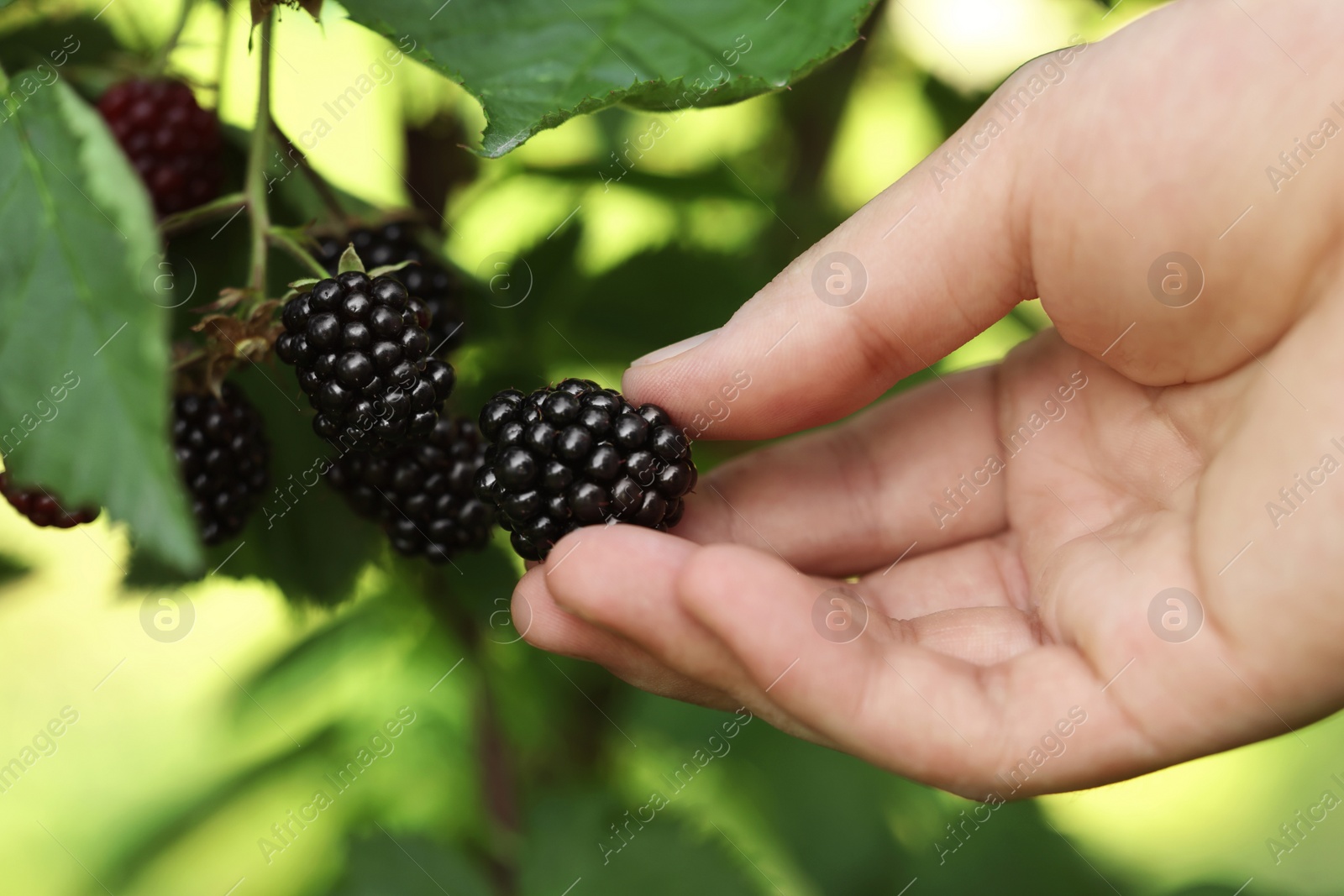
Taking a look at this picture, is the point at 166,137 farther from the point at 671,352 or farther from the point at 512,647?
the point at 512,647

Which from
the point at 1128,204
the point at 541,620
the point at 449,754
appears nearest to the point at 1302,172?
the point at 1128,204

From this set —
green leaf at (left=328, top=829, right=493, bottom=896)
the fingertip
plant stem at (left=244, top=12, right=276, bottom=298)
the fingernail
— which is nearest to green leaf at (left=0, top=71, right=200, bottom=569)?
plant stem at (left=244, top=12, right=276, bottom=298)

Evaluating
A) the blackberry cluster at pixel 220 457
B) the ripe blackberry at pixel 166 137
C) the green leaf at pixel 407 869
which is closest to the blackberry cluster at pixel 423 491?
the blackberry cluster at pixel 220 457

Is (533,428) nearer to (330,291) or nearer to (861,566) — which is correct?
(330,291)

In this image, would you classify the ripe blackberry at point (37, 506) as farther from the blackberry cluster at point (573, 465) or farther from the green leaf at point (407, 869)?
the green leaf at point (407, 869)

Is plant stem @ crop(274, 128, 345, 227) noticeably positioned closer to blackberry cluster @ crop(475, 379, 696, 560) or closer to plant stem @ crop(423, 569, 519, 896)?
blackberry cluster @ crop(475, 379, 696, 560)

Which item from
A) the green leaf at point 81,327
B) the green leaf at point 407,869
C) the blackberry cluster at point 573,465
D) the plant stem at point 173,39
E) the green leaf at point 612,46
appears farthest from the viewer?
the green leaf at point 407,869

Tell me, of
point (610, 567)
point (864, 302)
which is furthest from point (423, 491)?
point (864, 302)
